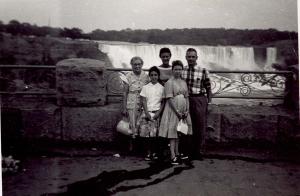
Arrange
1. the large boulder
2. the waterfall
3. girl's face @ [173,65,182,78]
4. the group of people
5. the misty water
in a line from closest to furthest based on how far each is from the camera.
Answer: girl's face @ [173,65,182,78] → the group of people → the large boulder → the misty water → the waterfall

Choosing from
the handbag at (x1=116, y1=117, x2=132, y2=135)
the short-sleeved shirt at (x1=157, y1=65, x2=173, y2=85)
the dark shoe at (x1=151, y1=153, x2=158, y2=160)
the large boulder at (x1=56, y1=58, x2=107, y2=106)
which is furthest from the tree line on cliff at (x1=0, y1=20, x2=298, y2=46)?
the dark shoe at (x1=151, y1=153, x2=158, y2=160)

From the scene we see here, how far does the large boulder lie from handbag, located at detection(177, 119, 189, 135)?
133cm

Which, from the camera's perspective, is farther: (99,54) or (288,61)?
(99,54)

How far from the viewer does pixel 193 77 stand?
176 inches

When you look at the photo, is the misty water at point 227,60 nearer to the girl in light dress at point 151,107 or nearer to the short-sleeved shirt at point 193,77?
the short-sleeved shirt at point 193,77

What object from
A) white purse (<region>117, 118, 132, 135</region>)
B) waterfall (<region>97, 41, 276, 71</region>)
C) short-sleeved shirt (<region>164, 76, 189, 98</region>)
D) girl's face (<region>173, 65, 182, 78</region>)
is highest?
waterfall (<region>97, 41, 276, 71</region>)

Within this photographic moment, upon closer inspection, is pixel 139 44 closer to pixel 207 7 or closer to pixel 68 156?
pixel 207 7

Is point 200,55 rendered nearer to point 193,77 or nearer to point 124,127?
point 193,77

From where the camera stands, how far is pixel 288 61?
289 inches

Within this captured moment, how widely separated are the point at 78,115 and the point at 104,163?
867 mm

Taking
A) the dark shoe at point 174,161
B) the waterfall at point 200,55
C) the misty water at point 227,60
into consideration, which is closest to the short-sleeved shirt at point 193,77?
the dark shoe at point 174,161

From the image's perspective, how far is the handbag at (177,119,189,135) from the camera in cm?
438

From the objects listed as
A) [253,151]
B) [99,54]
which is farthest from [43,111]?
[99,54]

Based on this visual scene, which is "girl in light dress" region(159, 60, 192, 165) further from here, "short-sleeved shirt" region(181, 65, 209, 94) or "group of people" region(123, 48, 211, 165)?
"short-sleeved shirt" region(181, 65, 209, 94)
